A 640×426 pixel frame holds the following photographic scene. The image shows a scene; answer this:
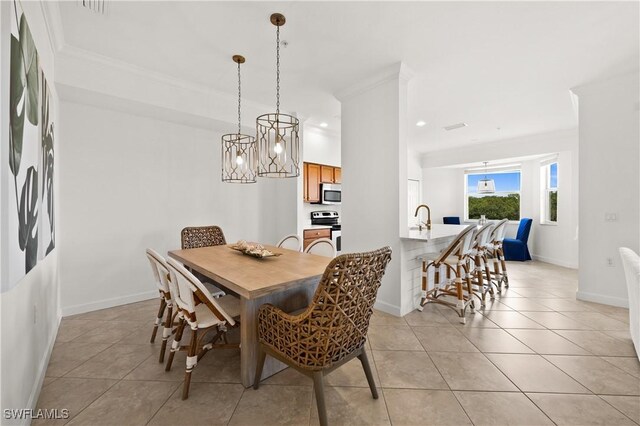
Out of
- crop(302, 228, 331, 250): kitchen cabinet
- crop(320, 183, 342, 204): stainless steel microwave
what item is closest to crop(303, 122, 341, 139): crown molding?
crop(320, 183, 342, 204): stainless steel microwave

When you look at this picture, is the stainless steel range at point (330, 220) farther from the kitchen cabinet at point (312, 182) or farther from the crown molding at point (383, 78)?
the crown molding at point (383, 78)

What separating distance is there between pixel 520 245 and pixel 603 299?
2.80 meters

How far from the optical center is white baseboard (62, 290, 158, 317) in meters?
3.02

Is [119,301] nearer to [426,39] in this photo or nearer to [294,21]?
[294,21]

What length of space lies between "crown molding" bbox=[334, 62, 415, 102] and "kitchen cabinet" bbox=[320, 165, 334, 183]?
1.98 metres

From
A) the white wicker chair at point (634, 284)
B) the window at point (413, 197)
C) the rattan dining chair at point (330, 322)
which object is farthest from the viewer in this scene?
the window at point (413, 197)

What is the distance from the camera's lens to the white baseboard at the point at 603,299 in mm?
3121

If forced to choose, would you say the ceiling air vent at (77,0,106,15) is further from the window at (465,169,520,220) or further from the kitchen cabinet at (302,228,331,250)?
the window at (465,169,520,220)

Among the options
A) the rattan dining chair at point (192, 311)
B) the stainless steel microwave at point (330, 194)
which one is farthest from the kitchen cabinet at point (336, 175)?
the rattan dining chair at point (192, 311)

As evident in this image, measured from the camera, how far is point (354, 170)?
3.45 meters

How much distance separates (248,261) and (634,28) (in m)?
3.81

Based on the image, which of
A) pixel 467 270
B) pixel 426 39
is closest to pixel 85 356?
pixel 467 270

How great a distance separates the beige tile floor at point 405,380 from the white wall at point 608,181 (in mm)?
645

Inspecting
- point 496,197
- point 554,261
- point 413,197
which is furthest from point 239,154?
→ point 496,197
